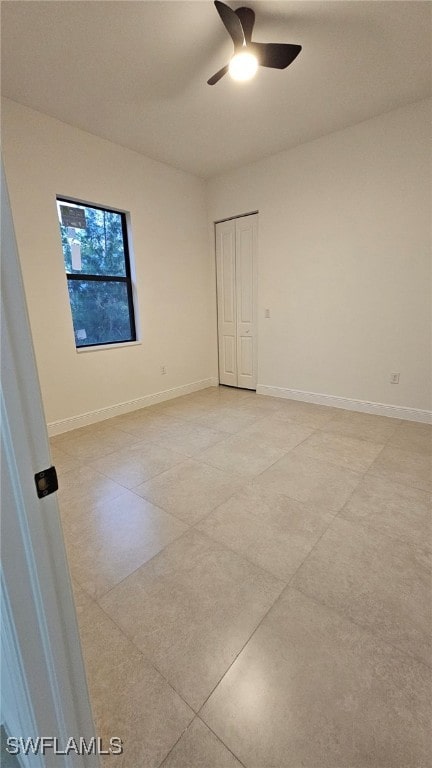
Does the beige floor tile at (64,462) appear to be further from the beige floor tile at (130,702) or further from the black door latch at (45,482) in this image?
the black door latch at (45,482)

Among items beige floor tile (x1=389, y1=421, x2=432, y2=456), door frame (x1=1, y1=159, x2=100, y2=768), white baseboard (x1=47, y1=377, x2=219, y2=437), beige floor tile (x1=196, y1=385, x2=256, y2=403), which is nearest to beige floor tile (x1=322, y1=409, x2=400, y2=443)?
beige floor tile (x1=389, y1=421, x2=432, y2=456)

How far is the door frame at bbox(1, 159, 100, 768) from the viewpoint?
51cm

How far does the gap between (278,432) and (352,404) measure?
1181 mm

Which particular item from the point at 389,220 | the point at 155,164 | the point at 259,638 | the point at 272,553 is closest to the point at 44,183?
the point at 155,164

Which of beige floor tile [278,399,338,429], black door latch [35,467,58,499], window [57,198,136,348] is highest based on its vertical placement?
window [57,198,136,348]

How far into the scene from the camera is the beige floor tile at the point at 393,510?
175 centimetres

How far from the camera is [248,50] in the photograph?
1.99 meters

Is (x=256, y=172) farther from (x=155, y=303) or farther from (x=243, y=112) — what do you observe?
(x=155, y=303)

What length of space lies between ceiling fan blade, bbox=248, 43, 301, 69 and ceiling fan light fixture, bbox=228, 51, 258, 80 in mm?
37

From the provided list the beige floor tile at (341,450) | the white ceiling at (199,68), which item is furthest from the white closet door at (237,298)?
the beige floor tile at (341,450)

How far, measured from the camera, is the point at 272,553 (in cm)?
163

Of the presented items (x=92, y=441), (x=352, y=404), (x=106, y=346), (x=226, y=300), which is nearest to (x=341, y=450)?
(x=352, y=404)

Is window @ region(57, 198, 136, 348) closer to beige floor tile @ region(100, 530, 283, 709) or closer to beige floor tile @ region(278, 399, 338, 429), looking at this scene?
beige floor tile @ region(278, 399, 338, 429)

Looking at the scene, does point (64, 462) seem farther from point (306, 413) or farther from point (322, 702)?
point (306, 413)
